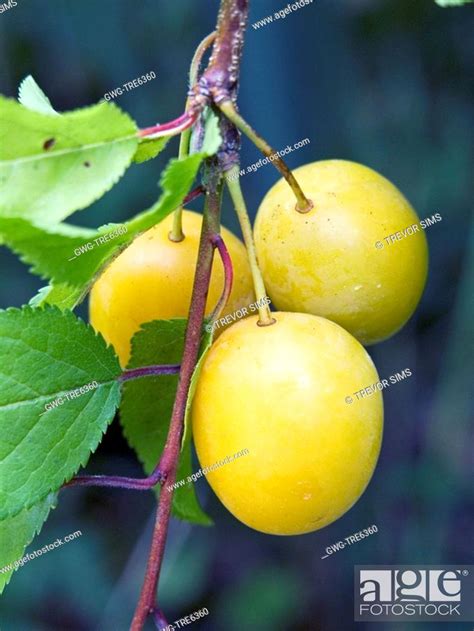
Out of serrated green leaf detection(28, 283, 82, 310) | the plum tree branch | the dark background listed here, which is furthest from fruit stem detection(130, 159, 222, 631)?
the dark background

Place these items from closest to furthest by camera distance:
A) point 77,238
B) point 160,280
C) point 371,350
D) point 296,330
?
point 77,238, point 296,330, point 160,280, point 371,350

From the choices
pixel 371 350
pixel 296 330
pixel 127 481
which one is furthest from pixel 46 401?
pixel 371 350

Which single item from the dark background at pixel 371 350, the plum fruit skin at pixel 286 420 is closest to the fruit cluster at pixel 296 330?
the plum fruit skin at pixel 286 420

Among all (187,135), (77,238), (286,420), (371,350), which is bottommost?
(286,420)

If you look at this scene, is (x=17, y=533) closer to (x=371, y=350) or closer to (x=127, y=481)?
(x=127, y=481)

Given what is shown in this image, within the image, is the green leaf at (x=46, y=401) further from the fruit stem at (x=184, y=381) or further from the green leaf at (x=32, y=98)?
the green leaf at (x=32, y=98)
